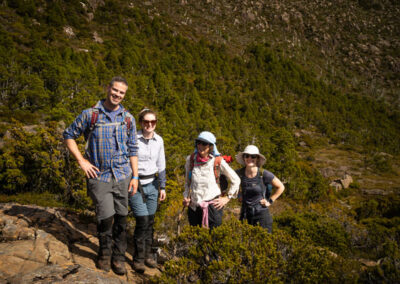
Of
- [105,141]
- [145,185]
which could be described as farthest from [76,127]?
[145,185]

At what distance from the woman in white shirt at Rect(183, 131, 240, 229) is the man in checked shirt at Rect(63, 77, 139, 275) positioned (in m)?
0.77

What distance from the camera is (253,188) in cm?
351

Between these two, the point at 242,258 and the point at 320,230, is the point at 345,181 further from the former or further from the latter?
the point at 242,258

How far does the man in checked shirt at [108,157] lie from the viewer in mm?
2619

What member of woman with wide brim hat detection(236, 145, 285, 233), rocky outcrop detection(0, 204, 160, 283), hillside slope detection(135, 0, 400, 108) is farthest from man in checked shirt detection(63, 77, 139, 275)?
hillside slope detection(135, 0, 400, 108)

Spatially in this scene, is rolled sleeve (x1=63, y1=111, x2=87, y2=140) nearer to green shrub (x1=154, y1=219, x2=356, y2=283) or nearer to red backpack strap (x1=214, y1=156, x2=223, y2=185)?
red backpack strap (x1=214, y1=156, x2=223, y2=185)

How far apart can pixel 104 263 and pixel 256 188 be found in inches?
87.1

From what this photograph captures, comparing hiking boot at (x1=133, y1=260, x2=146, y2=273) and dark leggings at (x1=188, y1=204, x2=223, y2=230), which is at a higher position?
dark leggings at (x1=188, y1=204, x2=223, y2=230)

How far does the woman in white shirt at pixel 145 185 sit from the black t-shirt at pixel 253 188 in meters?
1.29

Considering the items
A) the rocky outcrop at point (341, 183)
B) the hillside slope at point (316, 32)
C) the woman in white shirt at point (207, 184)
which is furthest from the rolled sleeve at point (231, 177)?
the hillside slope at point (316, 32)

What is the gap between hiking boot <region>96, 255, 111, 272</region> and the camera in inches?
115

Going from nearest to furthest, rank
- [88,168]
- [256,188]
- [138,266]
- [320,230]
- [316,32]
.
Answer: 1. [88,168]
2. [138,266]
3. [256,188]
4. [320,230]
5. [316,32]

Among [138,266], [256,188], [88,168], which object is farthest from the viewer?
[256,188]

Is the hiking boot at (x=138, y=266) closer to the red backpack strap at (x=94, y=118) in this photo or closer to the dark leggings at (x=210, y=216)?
the dark leggings at (x=210, y=216)
